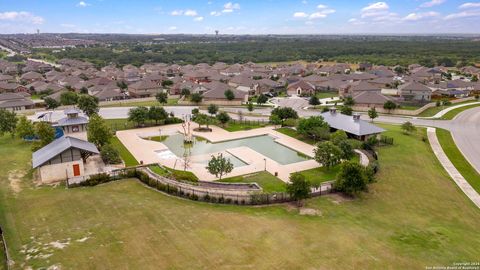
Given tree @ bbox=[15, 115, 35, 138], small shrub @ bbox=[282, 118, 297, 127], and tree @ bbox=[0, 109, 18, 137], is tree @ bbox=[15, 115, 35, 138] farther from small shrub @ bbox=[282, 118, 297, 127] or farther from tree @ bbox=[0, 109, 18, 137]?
small shrub @ bbox=[282, 118, 297, 127]

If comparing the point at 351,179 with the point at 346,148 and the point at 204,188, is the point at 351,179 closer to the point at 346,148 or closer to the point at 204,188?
the point at 346,148

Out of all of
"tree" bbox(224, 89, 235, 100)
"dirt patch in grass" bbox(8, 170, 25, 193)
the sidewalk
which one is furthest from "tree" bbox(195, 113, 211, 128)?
the sidewalk

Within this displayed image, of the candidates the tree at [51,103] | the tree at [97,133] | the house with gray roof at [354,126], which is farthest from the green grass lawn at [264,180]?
the tree at [51,103]

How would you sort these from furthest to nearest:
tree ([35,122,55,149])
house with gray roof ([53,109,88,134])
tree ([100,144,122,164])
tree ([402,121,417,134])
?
tree ([402,121,417,134]) < house with gray roof ([53,109,88,134]) < tree ([35,122,55,149]) < tree ([100,144,122,164])

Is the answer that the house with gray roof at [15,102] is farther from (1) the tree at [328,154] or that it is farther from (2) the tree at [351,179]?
(2) the tree at [351,179]

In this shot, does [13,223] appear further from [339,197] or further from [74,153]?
[339,197]

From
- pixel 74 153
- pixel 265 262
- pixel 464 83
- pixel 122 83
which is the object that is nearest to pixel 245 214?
pixel 265 262
